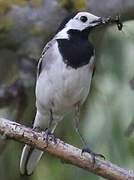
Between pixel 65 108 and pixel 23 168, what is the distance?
0.42 metres

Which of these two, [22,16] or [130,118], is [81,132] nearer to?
[130,118]

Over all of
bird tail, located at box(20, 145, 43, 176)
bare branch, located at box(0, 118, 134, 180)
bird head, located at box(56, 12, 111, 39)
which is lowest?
bird tail, located at box(20, 145, 43, 176)

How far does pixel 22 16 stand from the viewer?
5035 mm

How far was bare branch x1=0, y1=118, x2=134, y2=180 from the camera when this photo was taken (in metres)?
3.82

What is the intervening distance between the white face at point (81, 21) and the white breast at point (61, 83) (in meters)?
0.15

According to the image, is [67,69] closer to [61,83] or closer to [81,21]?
[61,83]

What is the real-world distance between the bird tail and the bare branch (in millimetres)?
584

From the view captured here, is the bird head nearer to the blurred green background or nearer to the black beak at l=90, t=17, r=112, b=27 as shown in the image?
the black beak at l=90, t=17, r=112, b=27

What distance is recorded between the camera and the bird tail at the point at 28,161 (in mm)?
4488

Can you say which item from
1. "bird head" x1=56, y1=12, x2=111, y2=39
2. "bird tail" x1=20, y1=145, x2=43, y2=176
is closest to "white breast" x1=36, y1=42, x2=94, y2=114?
"bird head" x1=56, y1=12, x2=111, y2=39

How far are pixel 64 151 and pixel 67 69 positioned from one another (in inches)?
24.2

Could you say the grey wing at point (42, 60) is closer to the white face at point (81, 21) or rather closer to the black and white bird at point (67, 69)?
the black and white bird at point (67, 69)

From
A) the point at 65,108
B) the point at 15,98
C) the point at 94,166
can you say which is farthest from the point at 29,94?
the point at 94,166

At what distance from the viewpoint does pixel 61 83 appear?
436 cm
